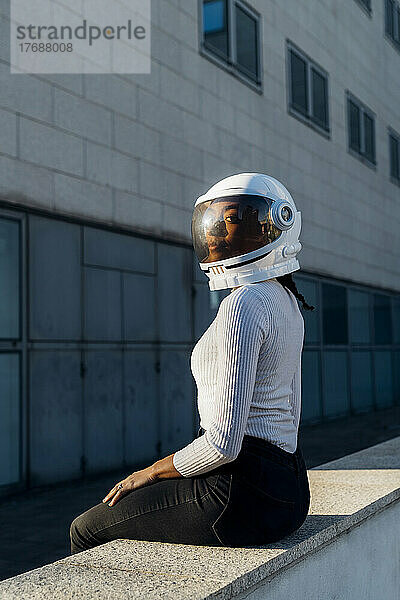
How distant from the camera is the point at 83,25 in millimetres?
9758

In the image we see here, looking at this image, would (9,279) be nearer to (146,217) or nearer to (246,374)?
(146,217)

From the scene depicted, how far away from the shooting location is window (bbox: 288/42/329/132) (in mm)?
15570

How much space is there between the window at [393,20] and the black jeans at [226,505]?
21005 mm

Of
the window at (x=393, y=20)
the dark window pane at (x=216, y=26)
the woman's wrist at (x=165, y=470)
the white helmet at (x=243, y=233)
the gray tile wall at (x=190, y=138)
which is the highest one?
the window at (x=393, y=20)

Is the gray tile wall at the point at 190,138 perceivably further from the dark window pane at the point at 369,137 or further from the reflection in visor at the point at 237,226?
the reflection in visor at the point at 237,226

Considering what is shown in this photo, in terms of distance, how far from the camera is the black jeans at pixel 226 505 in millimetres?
2602

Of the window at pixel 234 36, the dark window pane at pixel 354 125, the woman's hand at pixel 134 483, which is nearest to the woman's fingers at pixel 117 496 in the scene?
the woman's hand at pixel 134 483

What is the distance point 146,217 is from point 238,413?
845 centimetres

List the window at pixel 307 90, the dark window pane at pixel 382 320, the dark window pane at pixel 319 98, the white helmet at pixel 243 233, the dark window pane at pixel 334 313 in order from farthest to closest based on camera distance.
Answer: the dark window pane at pixel 382 320 → the dark window pane at pixel 334 313 → the dark window pane at pixel 319 98 → the window at pixel 307 90 → the white helmet at pixel 243 233

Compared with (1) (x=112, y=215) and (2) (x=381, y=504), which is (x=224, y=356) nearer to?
(2) (x=381, y=504)

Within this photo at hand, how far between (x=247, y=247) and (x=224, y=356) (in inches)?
19.3

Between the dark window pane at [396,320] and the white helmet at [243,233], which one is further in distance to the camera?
the dark window pane at [396,320]

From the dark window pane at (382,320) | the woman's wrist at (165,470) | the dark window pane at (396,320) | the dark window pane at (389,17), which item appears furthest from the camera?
the dark window pane at (389,17)

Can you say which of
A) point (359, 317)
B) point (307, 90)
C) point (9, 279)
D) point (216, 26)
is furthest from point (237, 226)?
point (359, 317)
